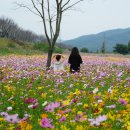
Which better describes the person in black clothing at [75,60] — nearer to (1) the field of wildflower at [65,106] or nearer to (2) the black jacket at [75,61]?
(2) the black jacket at [75,61]

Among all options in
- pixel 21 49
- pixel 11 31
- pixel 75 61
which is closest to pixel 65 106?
pixel 75 61

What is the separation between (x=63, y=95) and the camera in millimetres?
7504

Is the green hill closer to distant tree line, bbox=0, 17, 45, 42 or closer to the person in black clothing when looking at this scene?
the person in black clothing

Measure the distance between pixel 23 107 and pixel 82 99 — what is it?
36.0 inches

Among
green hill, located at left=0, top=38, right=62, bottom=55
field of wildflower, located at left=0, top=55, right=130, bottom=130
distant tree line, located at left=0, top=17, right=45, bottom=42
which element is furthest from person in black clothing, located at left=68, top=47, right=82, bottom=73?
distant tree line, located at left=0, top=17, right=45, bottom=42

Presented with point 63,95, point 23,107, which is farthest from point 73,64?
point 23,107

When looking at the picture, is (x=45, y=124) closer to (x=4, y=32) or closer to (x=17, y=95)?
(x=17, y=95)

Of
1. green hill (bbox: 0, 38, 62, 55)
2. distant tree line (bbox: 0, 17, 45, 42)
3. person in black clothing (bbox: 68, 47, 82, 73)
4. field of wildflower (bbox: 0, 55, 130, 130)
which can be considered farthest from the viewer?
distant tree line (bbox: 0, 17, 45, 42)

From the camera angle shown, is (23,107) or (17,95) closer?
(23,107)

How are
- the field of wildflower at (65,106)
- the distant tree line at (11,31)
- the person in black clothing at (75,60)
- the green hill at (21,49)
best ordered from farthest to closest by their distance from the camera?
the distant tree line at (11,31) < the green hill at (21,49) < the person in black clothing at (75,60) < the field of wildflower at (65,106)

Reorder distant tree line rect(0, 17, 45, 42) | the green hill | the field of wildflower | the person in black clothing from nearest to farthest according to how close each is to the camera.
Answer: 1. the field of wildflower
2. the person in black clothing
3. the green hill
4. distant tree line rect(0, 17, 45, 42)

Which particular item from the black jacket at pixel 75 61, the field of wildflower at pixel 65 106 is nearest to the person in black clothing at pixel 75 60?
the black jacket at pixel 75 61

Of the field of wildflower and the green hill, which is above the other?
the field of wildflower

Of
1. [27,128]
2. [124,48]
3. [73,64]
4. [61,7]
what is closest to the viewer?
[27,128]
